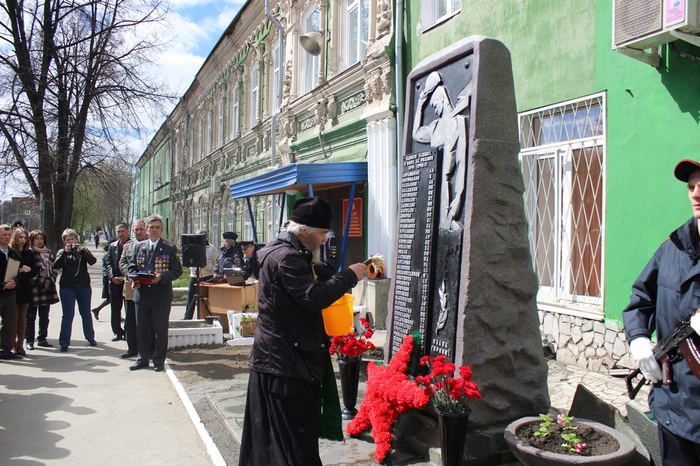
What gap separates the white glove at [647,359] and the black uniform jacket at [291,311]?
135cm

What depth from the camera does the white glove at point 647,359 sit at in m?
2.35

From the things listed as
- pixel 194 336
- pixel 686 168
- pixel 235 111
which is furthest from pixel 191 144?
pixel 686 168

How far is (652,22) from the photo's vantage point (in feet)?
16.2

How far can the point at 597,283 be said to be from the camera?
20.0 ft

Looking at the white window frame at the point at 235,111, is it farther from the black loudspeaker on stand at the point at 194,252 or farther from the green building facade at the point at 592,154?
the green building facade at the point at 592,154

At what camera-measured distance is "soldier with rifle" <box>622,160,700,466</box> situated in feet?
7.35

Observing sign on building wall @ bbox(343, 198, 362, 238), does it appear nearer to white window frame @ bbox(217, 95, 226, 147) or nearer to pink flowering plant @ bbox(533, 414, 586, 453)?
pink flowering plant @ bbox(533, 414, 586, 453)

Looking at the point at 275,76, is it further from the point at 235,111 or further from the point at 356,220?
the point at 356,220

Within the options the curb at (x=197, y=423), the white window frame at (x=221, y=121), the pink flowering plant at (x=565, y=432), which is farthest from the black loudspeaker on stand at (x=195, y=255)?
the white window frame at (x=221, y=121)

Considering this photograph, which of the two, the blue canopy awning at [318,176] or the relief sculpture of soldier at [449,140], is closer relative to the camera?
the relief sculpture of soldier at [449,140]

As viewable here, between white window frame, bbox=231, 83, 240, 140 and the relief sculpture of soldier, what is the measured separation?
1646 cm

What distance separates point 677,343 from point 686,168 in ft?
2.37

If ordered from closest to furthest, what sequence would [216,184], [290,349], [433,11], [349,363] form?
[290,349] < [349,363] < [433,11] < [216,184]

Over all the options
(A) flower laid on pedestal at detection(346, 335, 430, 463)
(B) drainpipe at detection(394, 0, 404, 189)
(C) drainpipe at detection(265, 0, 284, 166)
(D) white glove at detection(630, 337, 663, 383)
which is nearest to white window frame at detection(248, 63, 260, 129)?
(C) drainpipe at detection(265, 0, 284, 166)
